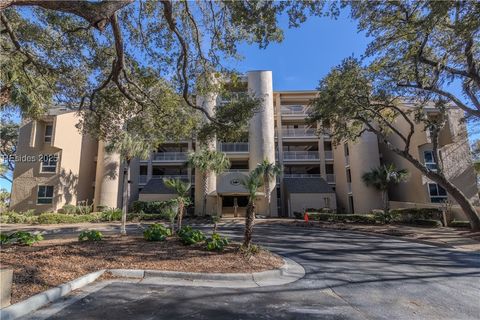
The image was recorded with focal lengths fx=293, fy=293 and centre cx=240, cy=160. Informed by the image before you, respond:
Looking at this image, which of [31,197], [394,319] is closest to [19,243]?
[394,319]

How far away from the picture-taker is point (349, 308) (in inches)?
201

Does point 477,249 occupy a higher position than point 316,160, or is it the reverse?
point 316,160

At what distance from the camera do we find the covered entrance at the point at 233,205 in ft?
103

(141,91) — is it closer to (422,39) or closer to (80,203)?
(422,39)

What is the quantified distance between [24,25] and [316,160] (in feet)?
99.0

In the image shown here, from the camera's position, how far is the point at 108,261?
755cm

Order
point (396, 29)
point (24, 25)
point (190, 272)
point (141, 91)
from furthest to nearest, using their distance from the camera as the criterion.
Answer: point (396, 29)
point (141, 91)
point (24, 25)
point (190, 272)

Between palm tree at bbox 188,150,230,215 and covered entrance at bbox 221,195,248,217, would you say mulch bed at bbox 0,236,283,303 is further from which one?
covered entrance at bbox 221,195,248,217

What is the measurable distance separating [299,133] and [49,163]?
2678 cm

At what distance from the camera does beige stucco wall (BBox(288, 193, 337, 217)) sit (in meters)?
30.4

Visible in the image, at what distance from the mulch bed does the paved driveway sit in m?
1.06

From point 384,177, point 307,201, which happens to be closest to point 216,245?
point 384,177

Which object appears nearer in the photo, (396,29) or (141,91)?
(141,91)

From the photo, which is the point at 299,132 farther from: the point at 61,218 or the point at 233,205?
the point at 61,218
